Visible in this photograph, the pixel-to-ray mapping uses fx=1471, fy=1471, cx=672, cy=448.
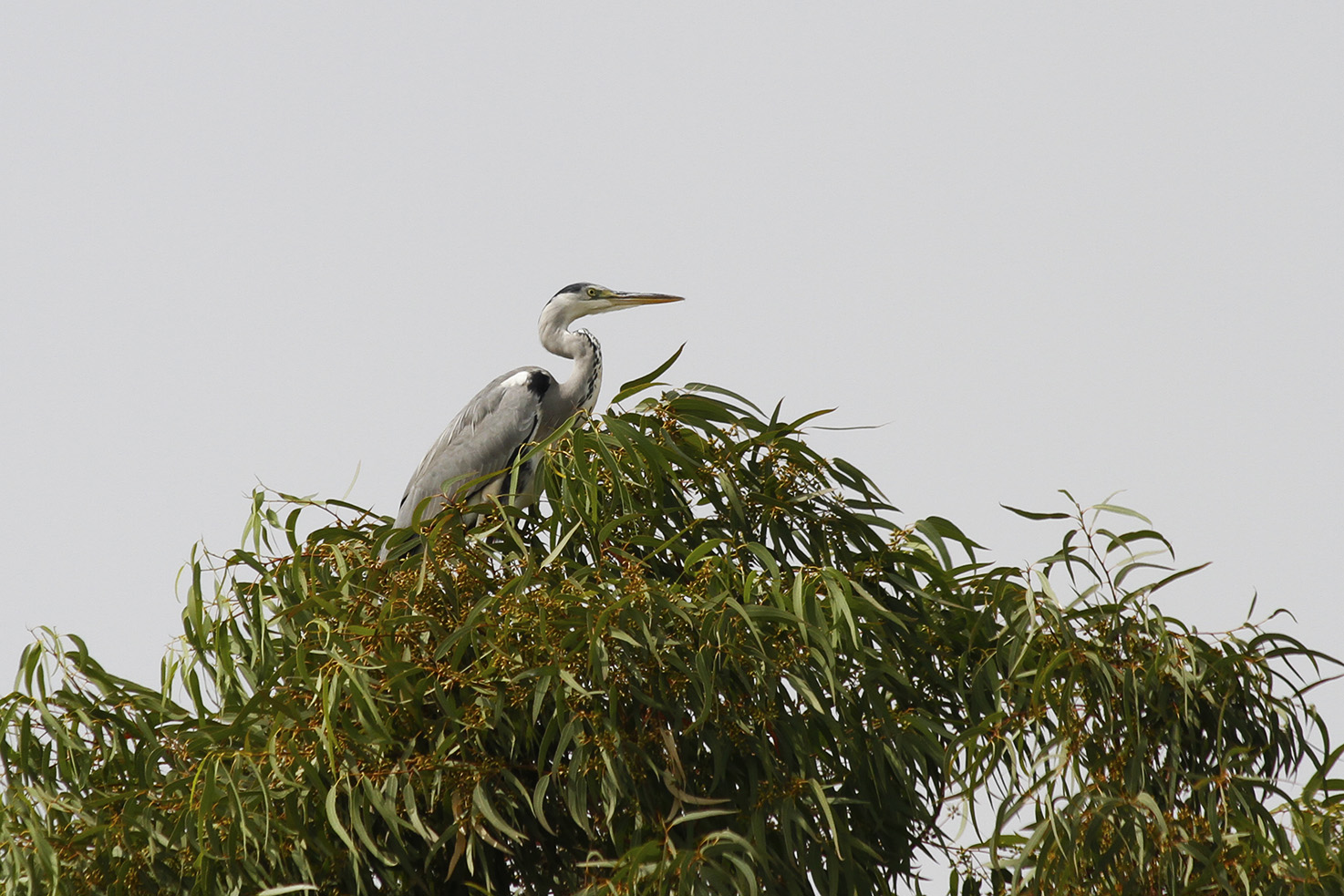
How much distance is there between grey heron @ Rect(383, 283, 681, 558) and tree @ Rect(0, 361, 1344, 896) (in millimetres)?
1422

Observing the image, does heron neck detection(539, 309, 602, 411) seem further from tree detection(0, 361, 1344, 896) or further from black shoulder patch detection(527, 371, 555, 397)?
tree detection(0, 361, 1344, 896)

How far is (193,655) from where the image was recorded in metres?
3.42

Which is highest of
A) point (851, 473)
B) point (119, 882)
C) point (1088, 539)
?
point (851, 473)

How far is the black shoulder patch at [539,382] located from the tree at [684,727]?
5.51 feet

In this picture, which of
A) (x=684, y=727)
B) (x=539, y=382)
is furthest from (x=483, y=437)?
(x=684, y=727)

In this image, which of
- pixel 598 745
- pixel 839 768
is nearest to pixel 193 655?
pixel 598 745

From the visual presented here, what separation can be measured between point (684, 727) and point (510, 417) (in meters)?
2.16

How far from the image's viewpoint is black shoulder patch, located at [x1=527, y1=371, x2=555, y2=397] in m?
4.91

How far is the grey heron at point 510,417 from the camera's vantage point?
188 inches

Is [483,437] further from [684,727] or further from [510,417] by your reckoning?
[684,727]

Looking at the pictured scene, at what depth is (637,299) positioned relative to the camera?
5.41 m

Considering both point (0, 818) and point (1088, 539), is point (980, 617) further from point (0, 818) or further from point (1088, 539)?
point (0, 818)

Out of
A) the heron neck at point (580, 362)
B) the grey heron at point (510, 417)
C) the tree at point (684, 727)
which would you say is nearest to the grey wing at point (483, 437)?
the grey heron at point (510, 417)

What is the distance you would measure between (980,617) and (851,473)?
1.42 ft
